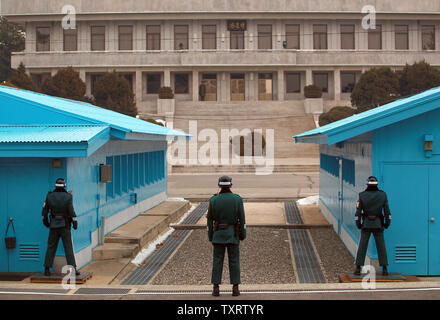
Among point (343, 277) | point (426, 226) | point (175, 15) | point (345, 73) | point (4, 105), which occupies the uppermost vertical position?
point (175, 15)

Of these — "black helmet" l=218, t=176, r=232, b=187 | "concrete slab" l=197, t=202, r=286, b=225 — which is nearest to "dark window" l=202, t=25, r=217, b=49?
"concrete slab" l=197, t=202, r=286, b=225

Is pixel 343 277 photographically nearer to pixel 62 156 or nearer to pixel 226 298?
pixel 226 298

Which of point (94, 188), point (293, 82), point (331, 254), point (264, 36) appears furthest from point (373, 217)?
point (264, 36)

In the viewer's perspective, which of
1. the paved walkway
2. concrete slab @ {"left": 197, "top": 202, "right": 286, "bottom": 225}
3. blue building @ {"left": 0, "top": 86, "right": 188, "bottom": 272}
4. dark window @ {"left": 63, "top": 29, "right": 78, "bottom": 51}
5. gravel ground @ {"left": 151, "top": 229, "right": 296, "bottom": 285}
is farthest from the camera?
dark window @ {"left": 63, "top": 29, "right": 78, "bottom": 51}

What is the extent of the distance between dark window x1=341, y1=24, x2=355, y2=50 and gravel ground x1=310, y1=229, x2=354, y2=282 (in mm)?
50198

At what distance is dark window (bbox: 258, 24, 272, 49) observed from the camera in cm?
6041

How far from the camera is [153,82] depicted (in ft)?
199

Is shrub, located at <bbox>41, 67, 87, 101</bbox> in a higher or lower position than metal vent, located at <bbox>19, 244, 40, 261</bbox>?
higher

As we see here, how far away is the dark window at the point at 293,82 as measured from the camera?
6112 centimetres

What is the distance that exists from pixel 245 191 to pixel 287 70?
3617cm

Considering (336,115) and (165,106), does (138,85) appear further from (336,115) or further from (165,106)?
(336,115)

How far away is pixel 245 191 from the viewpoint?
83.7ft

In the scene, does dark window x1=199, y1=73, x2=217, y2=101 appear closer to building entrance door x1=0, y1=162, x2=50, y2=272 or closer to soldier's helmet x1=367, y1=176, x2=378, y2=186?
building entrance door x1=0, y1=162, x2=50, y2=272

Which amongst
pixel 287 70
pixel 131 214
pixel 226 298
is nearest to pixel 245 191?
pixel 131 214
